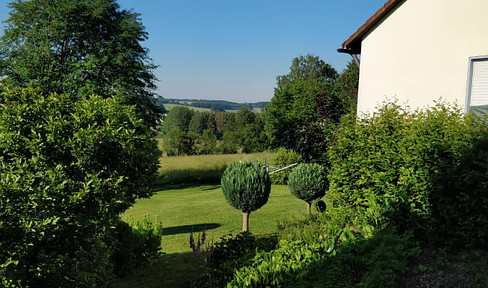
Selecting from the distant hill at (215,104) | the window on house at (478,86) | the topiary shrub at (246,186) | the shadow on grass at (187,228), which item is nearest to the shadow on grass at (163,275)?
the topiary shrub at (246,186)

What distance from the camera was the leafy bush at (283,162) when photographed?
26016mm

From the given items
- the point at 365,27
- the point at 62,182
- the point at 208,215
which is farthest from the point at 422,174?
the point at 208,215

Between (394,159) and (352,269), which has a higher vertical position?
(394,159)

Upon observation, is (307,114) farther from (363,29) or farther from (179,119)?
(179,119)

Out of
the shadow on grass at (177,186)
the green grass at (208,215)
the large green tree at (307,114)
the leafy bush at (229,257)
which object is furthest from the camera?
the shadow on grass at (177,186)

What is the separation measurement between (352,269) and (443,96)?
19.5ft

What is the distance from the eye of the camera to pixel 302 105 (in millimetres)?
29359

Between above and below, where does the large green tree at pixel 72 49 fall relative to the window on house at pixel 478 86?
above

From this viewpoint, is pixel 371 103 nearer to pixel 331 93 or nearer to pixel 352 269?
pixel 352 269

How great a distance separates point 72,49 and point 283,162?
1700cm

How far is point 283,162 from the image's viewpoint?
27391 millimetres

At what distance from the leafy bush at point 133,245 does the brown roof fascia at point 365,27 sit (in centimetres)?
832

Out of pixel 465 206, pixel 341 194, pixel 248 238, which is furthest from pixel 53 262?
pixel 465 206

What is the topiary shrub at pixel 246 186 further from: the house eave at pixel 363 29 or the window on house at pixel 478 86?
the window on house at pixel 478 86
